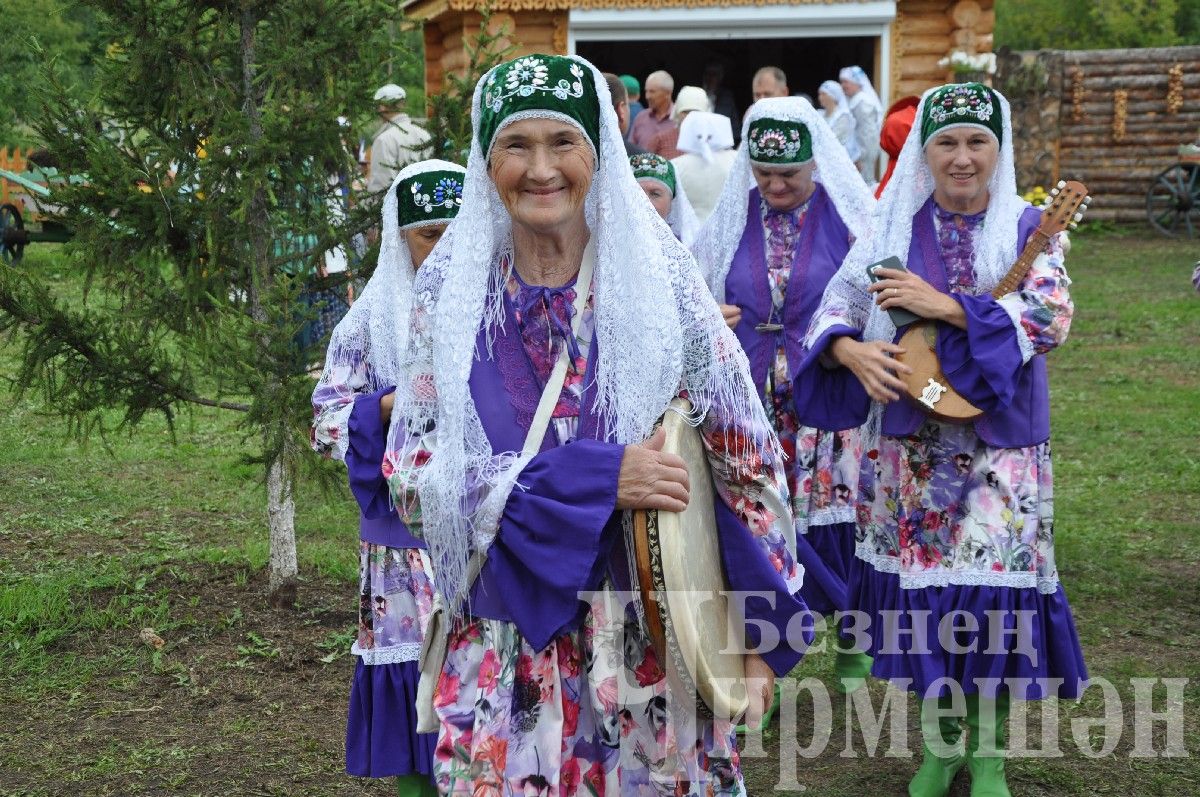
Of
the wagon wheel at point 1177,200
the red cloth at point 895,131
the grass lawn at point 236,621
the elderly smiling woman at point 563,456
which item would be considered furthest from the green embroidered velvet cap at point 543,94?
the wagon wheel at point 1177,200

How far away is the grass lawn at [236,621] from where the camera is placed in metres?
4.84

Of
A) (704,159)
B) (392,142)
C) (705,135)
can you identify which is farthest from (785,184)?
(392,142)

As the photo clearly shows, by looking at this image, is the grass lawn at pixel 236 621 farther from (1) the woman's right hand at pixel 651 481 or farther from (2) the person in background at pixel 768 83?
(2) the person in background at pixel 768 83

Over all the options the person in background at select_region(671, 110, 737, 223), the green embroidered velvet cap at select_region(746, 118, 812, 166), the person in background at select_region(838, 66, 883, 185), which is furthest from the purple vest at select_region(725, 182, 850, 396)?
the person in background at select_region(838, 66, 883, 185)

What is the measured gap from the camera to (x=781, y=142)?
5672mm

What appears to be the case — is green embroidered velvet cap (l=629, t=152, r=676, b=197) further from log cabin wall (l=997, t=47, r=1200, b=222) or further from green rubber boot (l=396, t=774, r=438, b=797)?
log cabin wall (l=997, t=47, r=1200, b=222)

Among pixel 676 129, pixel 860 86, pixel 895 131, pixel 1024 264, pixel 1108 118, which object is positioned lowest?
pixel 1024 264

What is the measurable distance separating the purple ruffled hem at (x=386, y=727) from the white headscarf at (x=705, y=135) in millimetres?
6017

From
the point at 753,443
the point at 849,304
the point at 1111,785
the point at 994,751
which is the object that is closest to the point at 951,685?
the point at 994,751

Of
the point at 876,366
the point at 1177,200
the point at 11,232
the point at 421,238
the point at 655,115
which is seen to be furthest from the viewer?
the point at 1177,200

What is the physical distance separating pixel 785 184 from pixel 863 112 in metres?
8.90

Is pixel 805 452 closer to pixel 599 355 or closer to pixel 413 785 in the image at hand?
pixel 413 785

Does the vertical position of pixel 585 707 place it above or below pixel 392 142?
below

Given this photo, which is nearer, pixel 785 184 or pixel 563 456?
pixel 563 456
